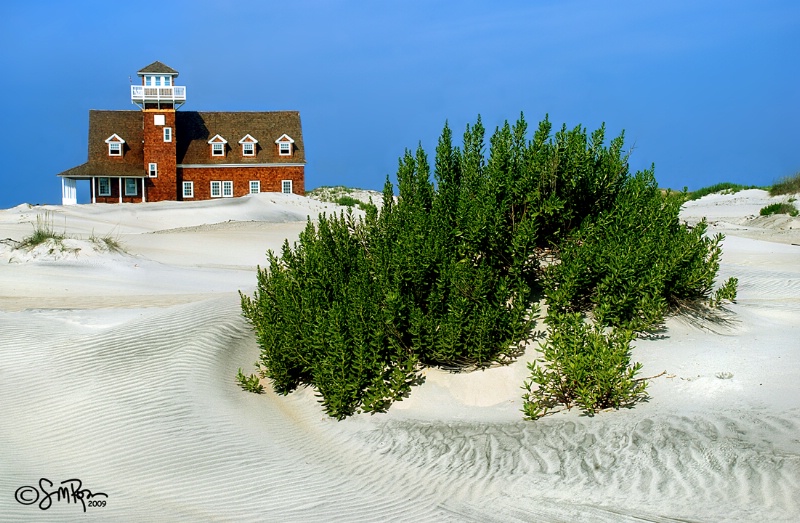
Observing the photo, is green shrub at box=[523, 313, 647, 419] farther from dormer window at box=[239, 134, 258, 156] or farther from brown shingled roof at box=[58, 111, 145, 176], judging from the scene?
brown shingled roof at box=[58, 111, 145, 176]

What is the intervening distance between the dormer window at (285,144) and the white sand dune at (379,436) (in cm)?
3726

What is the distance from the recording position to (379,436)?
8.20m

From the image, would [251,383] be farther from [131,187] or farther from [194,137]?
[194,137]

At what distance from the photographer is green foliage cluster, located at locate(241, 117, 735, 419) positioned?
870cm

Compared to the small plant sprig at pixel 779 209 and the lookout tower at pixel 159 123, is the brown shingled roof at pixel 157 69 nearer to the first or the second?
the lookout tower at pixel 159 123

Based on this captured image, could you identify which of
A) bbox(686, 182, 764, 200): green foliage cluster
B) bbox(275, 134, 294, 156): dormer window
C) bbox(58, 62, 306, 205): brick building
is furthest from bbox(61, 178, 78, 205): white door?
bbox(686, 182, 764, 200): green foliage cluster

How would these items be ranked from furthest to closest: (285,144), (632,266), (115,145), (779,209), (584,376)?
1. (285,144)
2. (115,145)
3. (779,209)
4. (632,266)
5. (584,376)

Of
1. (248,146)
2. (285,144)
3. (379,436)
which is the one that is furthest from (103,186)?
(379,436)

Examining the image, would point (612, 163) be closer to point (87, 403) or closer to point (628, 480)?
point (628, 480)

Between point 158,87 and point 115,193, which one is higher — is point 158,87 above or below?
above

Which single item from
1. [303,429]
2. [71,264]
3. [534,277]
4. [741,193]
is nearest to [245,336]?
[303,429]

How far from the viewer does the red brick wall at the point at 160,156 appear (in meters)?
46.8

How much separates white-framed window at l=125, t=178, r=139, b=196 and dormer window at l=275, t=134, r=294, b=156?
344 inches

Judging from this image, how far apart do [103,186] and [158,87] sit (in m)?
7.07
